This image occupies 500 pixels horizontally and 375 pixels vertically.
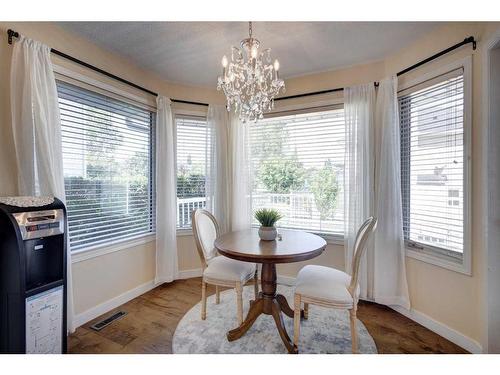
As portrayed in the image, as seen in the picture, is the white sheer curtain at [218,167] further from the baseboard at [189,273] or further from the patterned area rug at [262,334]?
the patterned area rug at [262,334]

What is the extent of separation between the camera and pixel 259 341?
6.36 feet

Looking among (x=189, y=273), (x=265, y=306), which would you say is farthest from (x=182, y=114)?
(x=265, y=306)

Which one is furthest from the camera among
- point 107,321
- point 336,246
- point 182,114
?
point 182,114

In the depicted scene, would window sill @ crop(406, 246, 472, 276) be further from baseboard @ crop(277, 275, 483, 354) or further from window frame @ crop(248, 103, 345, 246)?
window frame @ crop(248, 103, 345, 246)

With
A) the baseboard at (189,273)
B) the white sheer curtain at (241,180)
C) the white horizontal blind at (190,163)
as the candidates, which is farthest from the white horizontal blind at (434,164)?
the baseboard at (189,273)

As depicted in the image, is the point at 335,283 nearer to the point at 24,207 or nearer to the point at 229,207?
the point at 229,207

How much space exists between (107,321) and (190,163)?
6.55 feet

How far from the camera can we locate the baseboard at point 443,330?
184 centimetres

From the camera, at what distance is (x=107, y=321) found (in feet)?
7.39

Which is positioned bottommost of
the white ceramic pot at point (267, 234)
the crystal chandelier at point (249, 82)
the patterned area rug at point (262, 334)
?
the patterned area rug at point (262, 334)

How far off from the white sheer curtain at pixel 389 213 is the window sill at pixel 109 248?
2611 mm

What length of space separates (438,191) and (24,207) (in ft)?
A: 10.3

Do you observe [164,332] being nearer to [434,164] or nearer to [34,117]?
[34,117]

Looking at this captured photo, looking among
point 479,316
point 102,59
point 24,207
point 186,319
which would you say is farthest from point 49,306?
point 479,316
